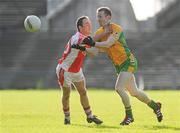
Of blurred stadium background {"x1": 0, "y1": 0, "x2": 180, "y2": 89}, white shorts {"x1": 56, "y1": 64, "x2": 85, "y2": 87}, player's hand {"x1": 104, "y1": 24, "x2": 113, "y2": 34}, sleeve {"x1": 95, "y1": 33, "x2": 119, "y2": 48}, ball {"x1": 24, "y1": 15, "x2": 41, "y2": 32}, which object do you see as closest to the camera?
sleeve {"x1": 95, "y1": 33, "x2": 119, "y2": 48}

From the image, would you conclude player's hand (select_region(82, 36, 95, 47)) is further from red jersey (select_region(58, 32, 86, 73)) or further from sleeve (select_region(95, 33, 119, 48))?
red jersey (select_region(58, 32, 86, 73))

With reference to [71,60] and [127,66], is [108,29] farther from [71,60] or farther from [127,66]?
[71,60]

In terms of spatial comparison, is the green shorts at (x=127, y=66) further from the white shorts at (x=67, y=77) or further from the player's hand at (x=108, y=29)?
the white shorts at (x=67, y=77)

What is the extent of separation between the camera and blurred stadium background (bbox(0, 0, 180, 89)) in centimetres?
3625

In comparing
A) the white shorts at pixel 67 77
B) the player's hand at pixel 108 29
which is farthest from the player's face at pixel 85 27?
the white shorts at pixel 67 77

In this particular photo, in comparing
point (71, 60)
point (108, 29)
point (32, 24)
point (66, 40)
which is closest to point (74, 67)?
point (71, 60)

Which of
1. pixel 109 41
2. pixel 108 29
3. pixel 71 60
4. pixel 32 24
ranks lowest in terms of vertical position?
pixel 71 60

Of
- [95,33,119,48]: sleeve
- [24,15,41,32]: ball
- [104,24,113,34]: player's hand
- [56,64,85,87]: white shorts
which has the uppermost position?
[24,15,41,32]: ball

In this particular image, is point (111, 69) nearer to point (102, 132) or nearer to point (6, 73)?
point (6, 73)

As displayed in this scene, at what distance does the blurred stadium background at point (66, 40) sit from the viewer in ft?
119

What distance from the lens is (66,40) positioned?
40.6 m

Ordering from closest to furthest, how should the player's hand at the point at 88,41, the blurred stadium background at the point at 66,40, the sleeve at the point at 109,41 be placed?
the player's hand at the point at 88,41 < the sleeve at the point at 109,41 < the blurred stadium background at the point at 66,40

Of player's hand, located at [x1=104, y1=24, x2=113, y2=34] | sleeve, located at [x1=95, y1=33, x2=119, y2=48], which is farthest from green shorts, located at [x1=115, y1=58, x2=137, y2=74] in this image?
player's hand, located at [x1=104, y1=24, x2=113, y2=34]

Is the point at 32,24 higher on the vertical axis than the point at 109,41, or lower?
higher
